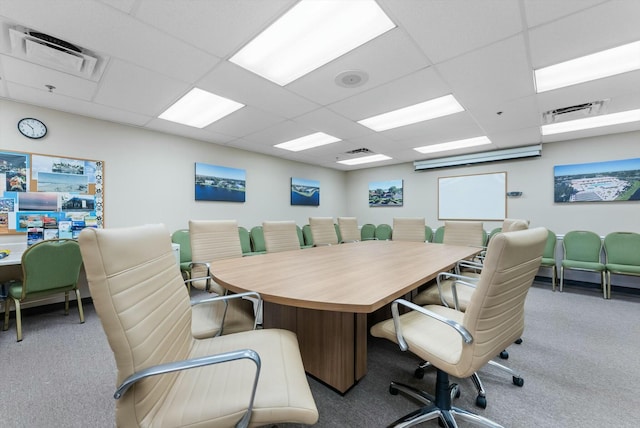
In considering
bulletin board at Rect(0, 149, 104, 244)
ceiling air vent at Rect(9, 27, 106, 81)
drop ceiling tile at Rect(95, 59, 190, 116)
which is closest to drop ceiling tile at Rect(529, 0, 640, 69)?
drop ceiling tile at Rect(95, 59, 190, 116)

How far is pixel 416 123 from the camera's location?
12.0 feet

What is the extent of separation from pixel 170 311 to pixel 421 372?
1.73m

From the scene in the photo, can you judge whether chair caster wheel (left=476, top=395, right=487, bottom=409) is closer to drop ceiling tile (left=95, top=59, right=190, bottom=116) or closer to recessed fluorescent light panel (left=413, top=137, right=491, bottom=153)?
drop ceiling tile (left=95, top=59, right=190, bottom=116)

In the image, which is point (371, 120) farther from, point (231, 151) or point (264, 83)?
point (231, 151)

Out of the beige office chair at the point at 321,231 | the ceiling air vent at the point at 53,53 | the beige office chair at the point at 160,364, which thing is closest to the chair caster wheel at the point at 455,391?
the beige office chair at the point at 160,364

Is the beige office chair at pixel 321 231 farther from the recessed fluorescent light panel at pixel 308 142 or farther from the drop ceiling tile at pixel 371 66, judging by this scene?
the drop ceiling tile at pixel 371 66

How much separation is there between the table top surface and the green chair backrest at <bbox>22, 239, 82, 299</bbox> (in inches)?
74.7

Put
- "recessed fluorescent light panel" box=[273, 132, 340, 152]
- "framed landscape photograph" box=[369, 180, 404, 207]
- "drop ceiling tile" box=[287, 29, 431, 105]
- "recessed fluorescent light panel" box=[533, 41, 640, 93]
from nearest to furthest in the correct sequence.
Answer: "drop ceiling tile" box=[287, 29, 431, 105]
"recessed fluorescent light panel" box=[533, 41, 640, 93]
"recessed fluorescent light panel" box=[273, 132, 340, 152]
"framed landscape photograph" box=[369, 180, 404, 207]

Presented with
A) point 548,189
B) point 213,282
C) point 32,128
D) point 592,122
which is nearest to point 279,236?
point 213,282

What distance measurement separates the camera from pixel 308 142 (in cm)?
471

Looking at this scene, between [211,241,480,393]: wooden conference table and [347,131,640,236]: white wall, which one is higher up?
[347,131,640,236]: white wall

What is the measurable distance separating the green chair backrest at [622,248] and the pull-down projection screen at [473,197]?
1.49 m

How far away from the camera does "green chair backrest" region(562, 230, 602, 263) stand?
397 cm

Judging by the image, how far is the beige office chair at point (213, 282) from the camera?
5.16ft
